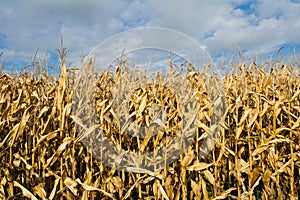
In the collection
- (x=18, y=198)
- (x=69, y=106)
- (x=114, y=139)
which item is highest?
(x=69, y=106)

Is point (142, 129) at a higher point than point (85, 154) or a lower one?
higher

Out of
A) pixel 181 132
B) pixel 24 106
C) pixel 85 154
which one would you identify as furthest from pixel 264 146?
pixel 24 106

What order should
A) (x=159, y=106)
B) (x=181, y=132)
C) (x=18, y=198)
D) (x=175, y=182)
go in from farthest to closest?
(x=159, y=106)
(x=18, y=198)
(x=175, y=182)
(x=181, y=132)

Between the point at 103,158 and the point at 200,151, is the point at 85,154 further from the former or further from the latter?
the point at 200,151

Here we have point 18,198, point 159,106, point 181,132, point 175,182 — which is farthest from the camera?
point 159,106

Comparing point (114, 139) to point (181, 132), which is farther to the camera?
point (114, 139)

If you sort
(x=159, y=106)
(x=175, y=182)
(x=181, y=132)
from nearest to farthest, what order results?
(x=181, y=132) < (x=175, y=182) < (x=159, y=106)

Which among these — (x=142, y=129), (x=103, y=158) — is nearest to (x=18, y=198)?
(x=103, y=158)

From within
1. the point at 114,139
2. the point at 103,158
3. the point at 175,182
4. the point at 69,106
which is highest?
the point at 69,106

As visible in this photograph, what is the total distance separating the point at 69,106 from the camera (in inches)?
105

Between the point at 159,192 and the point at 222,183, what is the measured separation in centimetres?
83

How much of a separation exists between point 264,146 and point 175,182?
88cm

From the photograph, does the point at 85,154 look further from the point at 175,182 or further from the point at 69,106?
the point at 175,182

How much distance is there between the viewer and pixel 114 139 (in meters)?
2.96
